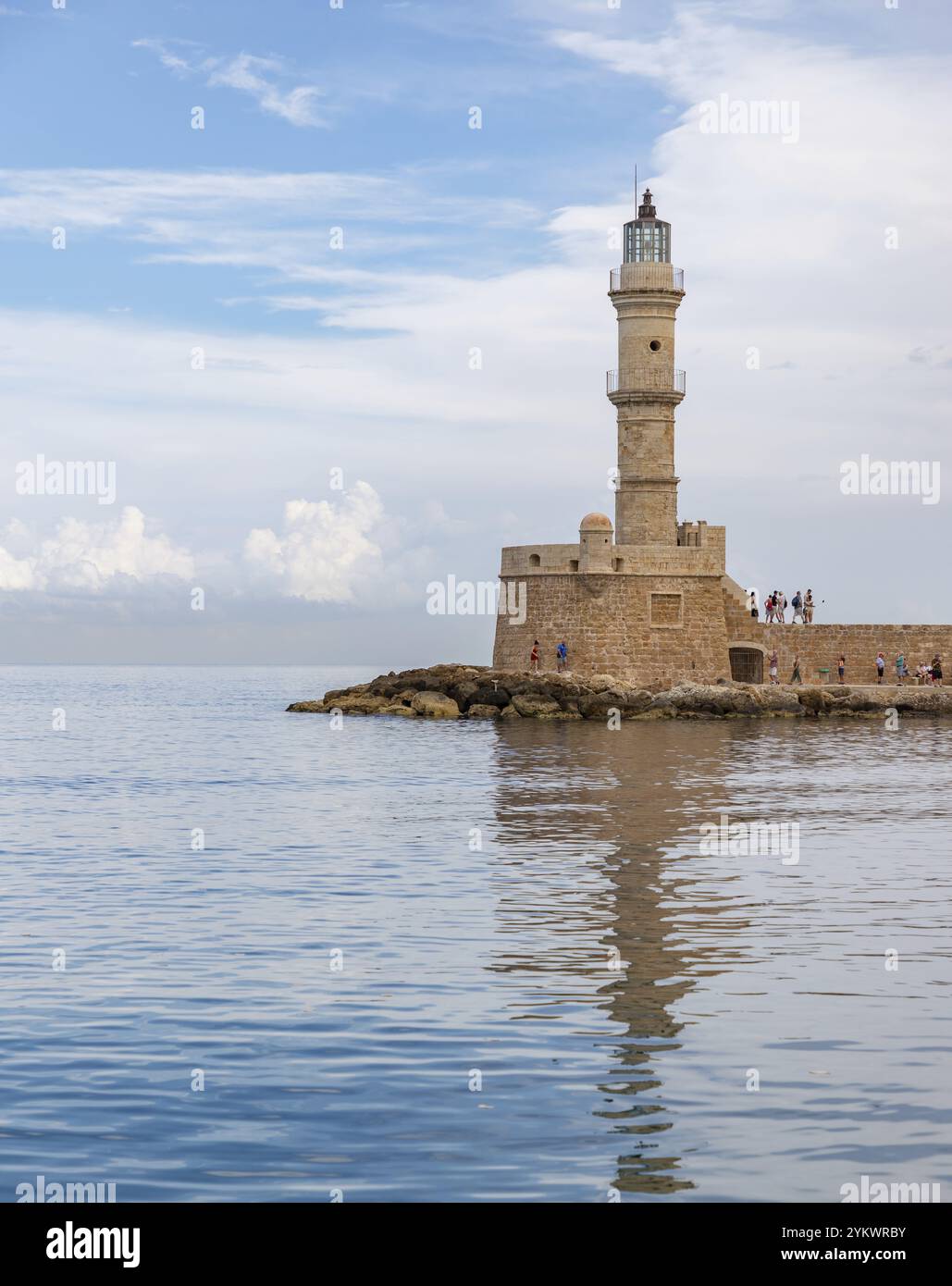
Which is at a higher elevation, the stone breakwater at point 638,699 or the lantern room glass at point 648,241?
the lantern room glass at point 648,241

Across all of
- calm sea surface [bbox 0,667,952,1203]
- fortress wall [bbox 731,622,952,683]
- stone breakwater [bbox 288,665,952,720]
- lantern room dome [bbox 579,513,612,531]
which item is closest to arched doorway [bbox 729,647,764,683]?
fortress wall [bbox 731,622,952,683]

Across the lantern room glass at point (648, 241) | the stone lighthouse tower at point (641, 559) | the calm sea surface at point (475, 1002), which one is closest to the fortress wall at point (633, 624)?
the stone lighthouse tower at point (641, 559)

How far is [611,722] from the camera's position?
41250 mm

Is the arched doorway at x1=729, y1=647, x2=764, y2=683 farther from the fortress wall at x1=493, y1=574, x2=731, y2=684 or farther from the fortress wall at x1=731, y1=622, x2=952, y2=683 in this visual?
the fortress wall at x1=493, y1=574, x2=731, y2=684

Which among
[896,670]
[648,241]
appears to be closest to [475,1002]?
[648,241]

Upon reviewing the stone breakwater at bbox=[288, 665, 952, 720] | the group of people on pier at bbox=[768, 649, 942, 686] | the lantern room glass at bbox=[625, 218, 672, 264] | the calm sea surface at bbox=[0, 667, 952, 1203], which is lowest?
the calm sea surface at bbox=[0, 667, 952, 1203]

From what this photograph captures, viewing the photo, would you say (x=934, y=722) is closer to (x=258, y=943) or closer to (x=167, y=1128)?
(x=258, y=943)

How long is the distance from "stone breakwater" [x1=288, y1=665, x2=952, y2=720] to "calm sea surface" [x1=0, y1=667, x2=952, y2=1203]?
20392mm

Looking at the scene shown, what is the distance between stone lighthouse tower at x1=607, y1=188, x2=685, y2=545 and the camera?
44.0 meters

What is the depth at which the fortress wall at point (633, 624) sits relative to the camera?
43.8 metres

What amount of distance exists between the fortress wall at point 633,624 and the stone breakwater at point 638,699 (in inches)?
31.1

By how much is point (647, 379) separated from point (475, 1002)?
3557cm

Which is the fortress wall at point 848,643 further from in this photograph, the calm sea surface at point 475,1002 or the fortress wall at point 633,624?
the calm sea surface at point 475,1002
